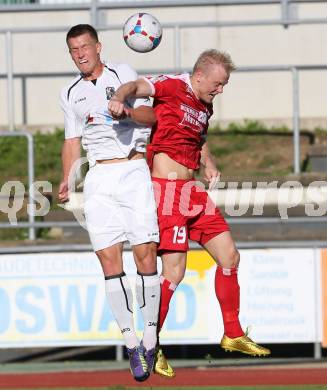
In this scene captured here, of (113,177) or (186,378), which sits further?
(186,378)

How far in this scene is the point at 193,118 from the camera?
8.33 m

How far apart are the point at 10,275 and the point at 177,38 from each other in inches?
184

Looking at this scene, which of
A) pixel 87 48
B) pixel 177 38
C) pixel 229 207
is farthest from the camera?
pixel 177 38

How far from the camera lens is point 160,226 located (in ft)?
27.5

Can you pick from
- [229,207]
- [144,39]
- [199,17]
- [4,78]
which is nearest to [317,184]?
[229,207]

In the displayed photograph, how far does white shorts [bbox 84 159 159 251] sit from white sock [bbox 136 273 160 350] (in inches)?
11.0

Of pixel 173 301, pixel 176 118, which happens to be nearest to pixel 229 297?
pixel 176 118

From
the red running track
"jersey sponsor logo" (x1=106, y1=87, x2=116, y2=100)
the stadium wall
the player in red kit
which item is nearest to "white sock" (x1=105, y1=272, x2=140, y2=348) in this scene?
the player in red kit

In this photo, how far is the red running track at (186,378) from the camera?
10.7 m

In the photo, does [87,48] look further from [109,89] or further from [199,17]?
[199,17]

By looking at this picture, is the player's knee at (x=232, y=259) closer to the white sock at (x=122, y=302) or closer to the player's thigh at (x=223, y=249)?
the player's thigh at (x=223, y=249)

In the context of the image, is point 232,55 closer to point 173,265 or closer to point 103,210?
point 173,265

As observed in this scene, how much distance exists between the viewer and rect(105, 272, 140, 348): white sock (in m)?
8.34

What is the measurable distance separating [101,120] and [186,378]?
3769 mm
